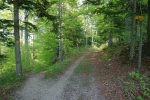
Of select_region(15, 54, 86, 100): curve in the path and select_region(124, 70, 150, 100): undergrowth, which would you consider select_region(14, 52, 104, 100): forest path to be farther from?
select_region(124, 70, 150, 100): undergrowth

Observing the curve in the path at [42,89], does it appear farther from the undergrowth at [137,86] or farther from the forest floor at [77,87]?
the undergrowth at [137,86]

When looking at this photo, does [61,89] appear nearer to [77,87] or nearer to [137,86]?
[77,87]

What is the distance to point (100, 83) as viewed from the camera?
11484mm

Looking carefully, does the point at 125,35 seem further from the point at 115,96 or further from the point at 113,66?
the point at 115,96

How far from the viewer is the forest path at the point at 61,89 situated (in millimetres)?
9586

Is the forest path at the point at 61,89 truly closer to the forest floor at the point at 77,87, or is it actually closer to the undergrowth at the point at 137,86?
the forest floor at the point at 77,87

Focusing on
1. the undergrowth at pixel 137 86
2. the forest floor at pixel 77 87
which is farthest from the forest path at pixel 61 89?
the undergrowth at pixel 137 86

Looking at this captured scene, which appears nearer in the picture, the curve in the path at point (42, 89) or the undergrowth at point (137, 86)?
the curve in the path at point (42, 89)

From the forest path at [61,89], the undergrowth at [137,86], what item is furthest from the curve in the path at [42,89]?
the undergrowth at [137,86]

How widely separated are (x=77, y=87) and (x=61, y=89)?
2.74ft

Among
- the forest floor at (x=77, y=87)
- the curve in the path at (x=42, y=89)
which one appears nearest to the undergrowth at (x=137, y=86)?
the forest floor at (x=77, y=87)

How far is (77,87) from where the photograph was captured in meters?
11.0

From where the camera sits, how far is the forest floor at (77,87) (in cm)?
960

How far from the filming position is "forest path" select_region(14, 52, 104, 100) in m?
9.59
